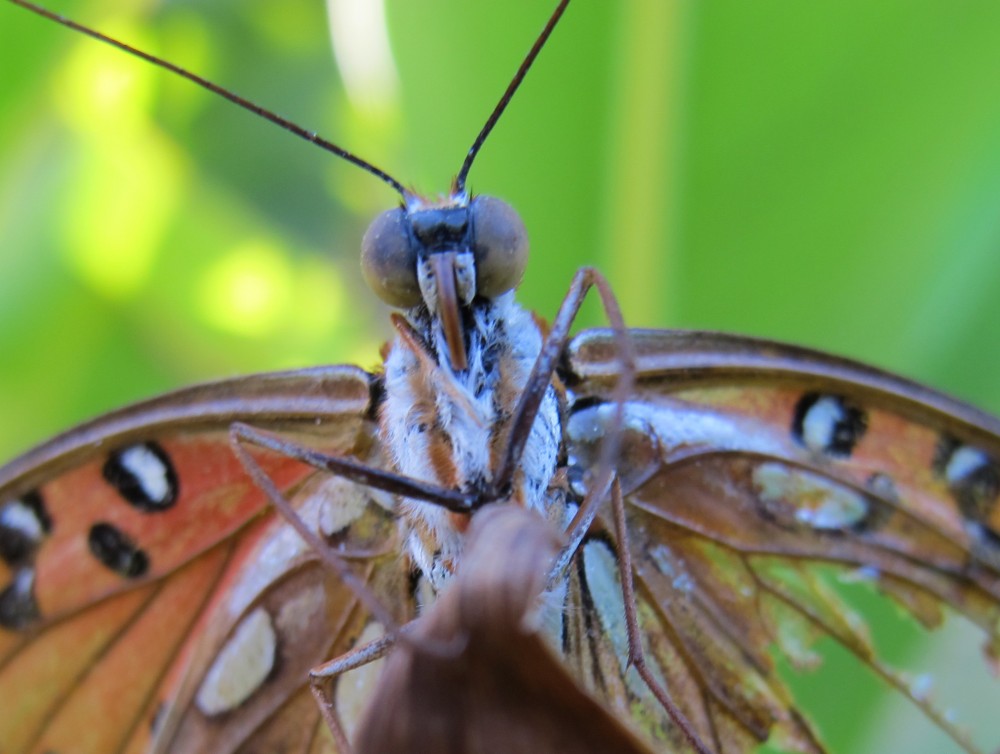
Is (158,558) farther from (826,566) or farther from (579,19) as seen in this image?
(579,19)

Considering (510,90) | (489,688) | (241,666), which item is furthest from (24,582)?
(489,688)

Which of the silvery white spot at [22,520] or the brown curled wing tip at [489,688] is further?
the silvery white spot at [22,520]

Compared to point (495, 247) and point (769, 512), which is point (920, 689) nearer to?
point (769, 512)

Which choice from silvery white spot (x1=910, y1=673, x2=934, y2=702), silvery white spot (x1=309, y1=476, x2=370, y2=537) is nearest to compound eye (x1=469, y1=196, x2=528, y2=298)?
silvery white spot (x1=309, y1=476, x2=370, y2=537)

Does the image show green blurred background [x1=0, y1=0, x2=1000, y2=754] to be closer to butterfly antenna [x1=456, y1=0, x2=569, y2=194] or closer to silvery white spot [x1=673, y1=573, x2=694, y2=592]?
silvery white spot [x1=673, y1=573, x2=694, y2=592]

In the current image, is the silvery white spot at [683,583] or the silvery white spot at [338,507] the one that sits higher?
the silvery white spot at [338,507]

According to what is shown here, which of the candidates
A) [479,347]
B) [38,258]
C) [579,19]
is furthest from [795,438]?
[38,258]

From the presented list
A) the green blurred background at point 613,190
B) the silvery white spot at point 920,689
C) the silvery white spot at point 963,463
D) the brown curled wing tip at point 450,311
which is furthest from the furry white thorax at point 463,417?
the green blurred background at point 613,190

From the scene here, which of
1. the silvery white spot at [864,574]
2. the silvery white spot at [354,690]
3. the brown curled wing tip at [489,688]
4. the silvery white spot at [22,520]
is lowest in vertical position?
the silvery white spot at [354,690]

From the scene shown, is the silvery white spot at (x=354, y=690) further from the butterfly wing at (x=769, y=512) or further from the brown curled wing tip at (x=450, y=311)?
the brown curled wing tip at (x=450, y=311)
